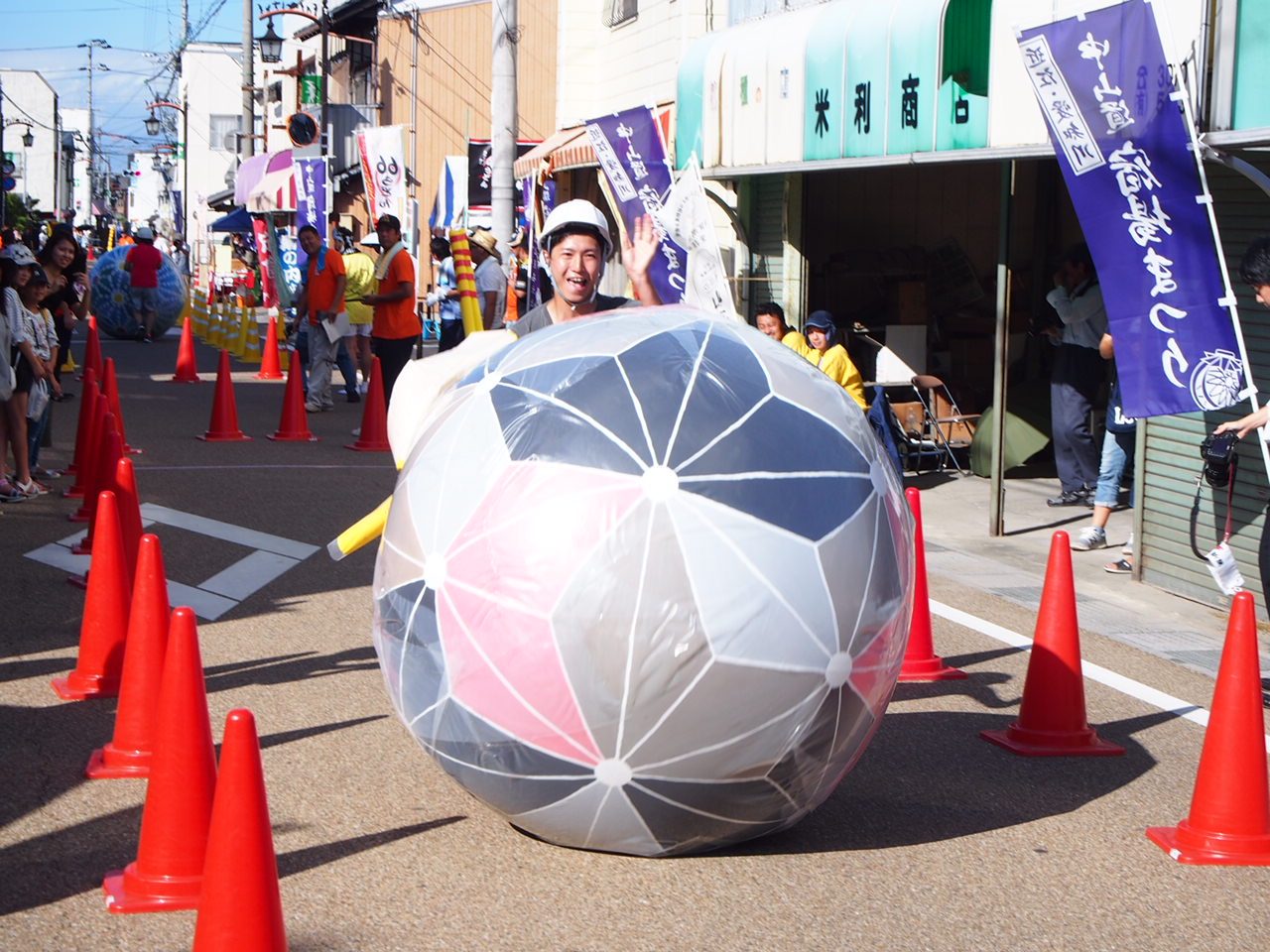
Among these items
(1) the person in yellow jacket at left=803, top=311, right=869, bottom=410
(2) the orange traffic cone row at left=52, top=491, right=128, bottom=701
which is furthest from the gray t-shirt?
(1) the person in yellow jacket at left=803, top=311, right=869, bottom=410

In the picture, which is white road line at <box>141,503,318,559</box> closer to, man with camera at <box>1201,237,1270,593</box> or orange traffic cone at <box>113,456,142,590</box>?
orange traffic cone at <box>113,456,142,590</box>

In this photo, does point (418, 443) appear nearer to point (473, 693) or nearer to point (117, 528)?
point (473, 693)

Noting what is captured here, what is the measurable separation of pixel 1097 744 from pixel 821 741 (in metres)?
2.08

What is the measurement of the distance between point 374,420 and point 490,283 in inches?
105

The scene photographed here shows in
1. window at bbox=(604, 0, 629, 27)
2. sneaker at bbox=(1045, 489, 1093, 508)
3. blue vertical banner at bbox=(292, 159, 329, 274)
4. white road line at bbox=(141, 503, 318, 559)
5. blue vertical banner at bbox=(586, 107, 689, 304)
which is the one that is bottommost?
white road line at bbox=(141, 503, 318, 559)

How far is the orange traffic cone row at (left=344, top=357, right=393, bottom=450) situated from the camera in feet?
47.2

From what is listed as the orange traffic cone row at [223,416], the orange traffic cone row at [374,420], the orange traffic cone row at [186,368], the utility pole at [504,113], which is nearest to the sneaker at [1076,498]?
the orange traffic cone row at [374,420]

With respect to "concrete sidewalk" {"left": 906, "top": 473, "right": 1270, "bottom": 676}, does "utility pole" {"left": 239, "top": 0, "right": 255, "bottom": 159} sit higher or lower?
higher

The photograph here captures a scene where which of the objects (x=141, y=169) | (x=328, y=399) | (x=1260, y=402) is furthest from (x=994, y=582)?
(x=141, y=169)

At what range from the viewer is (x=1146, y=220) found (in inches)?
304

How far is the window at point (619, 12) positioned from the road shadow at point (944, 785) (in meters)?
16.2

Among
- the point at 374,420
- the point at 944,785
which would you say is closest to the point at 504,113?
the point at 374,420

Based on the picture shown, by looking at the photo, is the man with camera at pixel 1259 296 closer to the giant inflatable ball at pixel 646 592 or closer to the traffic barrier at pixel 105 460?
the giant inflatable ball at pixel 646 592

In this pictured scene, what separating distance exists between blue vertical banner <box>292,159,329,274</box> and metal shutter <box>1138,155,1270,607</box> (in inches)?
634
